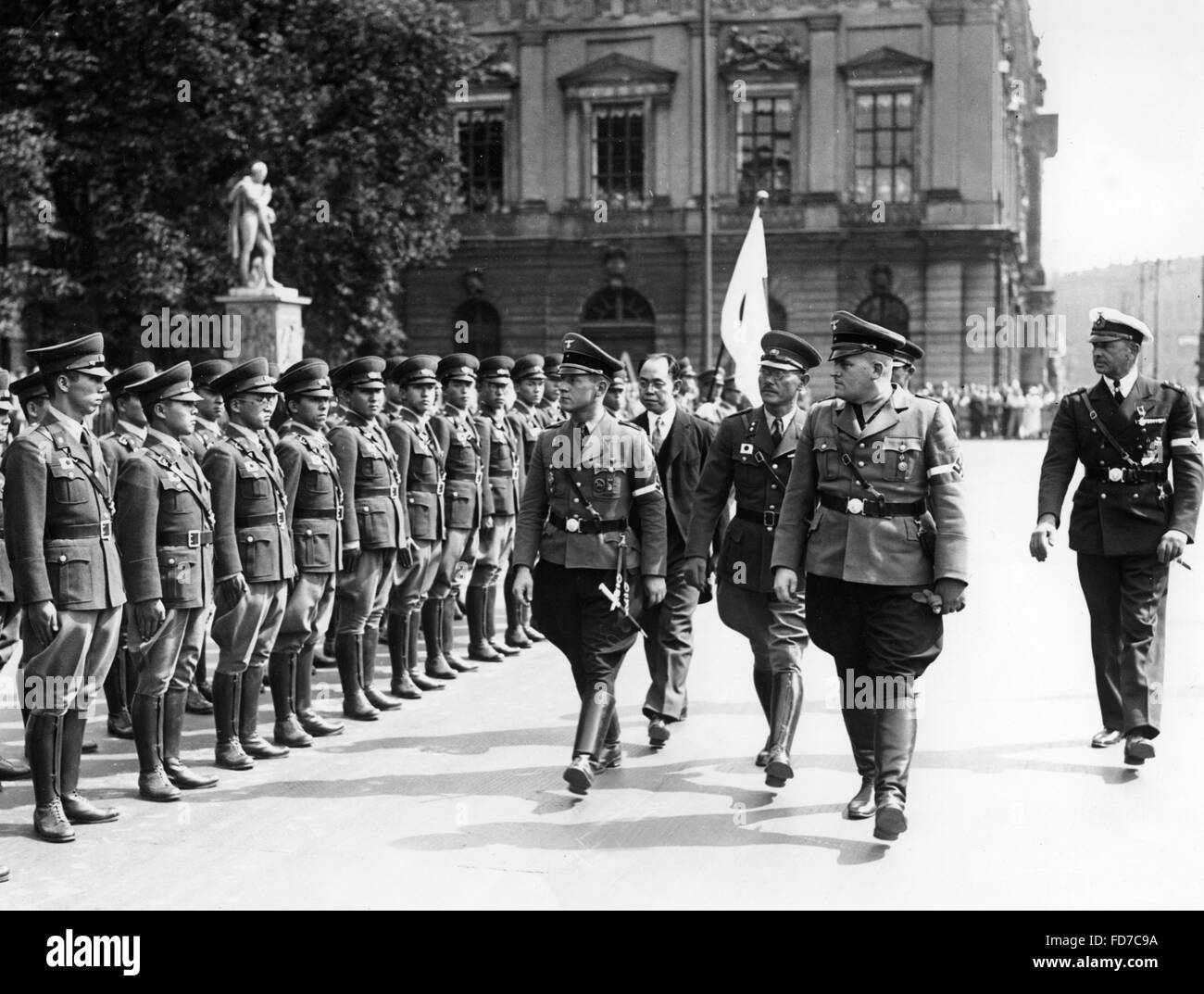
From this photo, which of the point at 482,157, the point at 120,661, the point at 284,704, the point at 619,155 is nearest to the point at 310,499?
the point at 284,704

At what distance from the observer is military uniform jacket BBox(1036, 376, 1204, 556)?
7.52m

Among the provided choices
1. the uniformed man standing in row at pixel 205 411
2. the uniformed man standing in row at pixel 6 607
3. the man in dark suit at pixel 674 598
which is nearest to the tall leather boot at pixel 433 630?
the uniformed man standing in row at pixel 205 411

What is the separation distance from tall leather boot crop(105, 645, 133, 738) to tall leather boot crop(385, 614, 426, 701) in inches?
62.6

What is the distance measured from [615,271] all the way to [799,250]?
483 centimetres

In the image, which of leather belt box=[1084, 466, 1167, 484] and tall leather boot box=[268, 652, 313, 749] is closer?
leather belt box=[1084, 466, 1167, 484]

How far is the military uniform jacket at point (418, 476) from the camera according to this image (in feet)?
32.5

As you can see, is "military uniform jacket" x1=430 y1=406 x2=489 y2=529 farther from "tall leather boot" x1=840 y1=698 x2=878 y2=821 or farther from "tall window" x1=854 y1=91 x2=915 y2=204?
"tall window" x1=854 y1=91 x2=915 y2=204

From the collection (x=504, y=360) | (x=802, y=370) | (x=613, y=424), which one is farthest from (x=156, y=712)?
(x=504, y=360)

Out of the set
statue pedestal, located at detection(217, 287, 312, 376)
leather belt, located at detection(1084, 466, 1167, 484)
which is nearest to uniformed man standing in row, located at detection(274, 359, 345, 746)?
leather belt, located at detection(1084, 466, 1167, 484)

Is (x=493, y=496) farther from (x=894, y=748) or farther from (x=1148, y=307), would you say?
(x=1148, y=307)

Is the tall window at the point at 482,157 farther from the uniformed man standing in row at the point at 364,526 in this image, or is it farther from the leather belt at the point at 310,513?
the leather belt at the point at 310,513

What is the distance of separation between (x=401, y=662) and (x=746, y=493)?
116 inches

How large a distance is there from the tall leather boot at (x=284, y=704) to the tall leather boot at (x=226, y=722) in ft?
1.07

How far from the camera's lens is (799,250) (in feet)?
134
